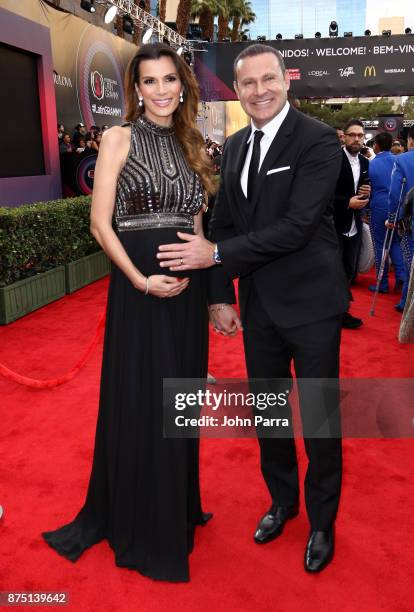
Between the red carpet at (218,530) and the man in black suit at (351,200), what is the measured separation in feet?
9.68

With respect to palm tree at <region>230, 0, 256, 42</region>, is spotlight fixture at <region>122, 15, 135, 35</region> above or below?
below

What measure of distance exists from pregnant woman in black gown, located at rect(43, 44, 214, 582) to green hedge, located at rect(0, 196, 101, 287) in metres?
4.41

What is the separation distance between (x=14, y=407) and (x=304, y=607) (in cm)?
270

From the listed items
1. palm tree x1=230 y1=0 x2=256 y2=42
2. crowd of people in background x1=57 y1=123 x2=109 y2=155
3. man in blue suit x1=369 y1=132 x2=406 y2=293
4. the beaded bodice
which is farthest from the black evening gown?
palm tree x1=230 y1=0 x2=256 y2=42

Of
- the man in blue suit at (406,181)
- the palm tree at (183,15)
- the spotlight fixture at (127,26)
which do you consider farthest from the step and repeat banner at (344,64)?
the man in blue suit at (406,181)

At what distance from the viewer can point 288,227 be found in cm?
223

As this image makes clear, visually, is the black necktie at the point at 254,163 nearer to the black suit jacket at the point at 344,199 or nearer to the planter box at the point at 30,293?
the black suit jacket at the point at 344,199

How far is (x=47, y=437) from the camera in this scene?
3838mm

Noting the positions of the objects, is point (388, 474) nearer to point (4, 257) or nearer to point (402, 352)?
point (402, 352)

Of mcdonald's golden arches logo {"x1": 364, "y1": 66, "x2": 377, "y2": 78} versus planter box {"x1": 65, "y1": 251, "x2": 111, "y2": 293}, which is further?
mcdonald's golden arches logo {"x1": 364, "y1": 66, "x2": 377, "y2": 78}

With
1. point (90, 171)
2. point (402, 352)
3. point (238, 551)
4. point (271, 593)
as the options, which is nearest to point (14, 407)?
point (238, 551)

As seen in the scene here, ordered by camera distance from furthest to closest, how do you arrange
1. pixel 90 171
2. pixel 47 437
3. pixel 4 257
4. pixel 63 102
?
1. pixel 63 102
2. pixel 90 171
3. pixel 4 257
4. pixel 47 437

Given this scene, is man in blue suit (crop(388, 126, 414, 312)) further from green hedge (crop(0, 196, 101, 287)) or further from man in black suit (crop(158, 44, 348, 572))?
green hedge (crop(0, 196, 101, 287))

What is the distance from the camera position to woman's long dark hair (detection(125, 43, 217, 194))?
234 centimetres
